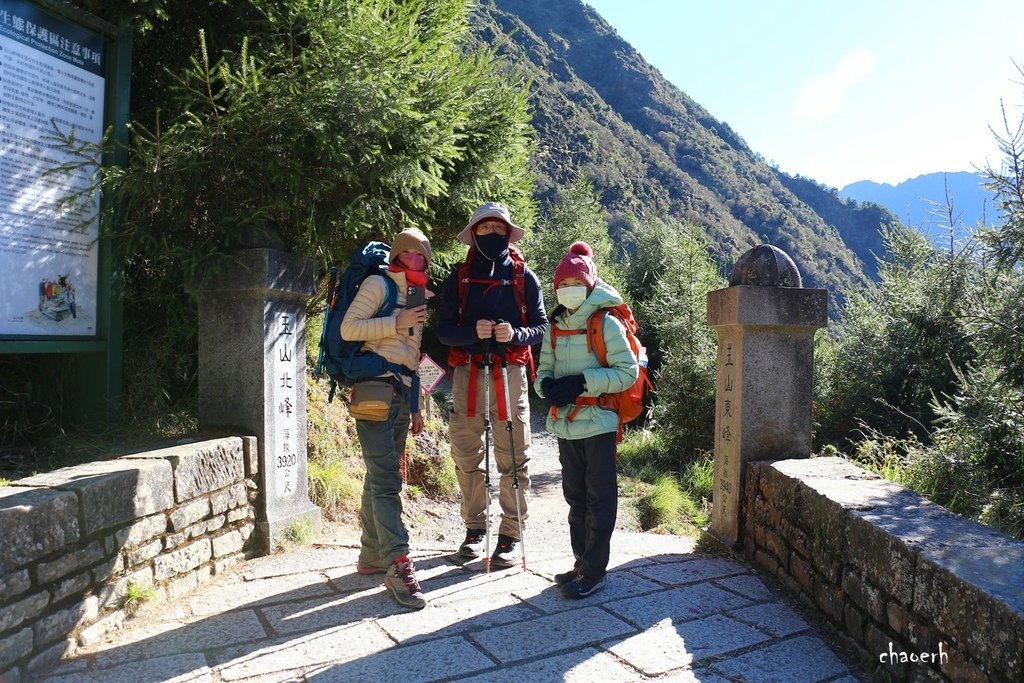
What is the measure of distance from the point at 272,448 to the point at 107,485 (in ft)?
Answer: 4.69

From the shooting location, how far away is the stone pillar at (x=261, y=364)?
457cm

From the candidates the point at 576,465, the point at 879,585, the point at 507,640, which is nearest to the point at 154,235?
the point at 576,465

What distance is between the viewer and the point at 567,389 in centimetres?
353

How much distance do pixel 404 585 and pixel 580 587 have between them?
3.01 ft

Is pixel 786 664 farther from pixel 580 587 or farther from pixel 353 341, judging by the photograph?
pixel 353 341

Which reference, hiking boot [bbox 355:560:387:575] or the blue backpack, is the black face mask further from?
hiking boot [bbox 355:560:387:575]

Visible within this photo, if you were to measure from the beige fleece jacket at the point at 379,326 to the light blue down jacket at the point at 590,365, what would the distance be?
0.73 metres

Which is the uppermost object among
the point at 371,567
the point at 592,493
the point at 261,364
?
the point at 261,364

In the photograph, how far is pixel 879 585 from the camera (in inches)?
115

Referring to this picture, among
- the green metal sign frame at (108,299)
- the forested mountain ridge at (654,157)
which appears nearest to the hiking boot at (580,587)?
the green metal sign frame at (108,299)

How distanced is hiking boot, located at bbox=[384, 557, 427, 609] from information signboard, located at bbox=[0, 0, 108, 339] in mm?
2720

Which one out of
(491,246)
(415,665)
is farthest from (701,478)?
(415,665)

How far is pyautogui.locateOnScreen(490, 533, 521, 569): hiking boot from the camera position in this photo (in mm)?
4144

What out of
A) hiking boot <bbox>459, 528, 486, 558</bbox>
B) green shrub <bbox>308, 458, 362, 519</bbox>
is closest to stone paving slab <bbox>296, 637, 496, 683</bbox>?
hiking boot <bbox>459, 528, 486, 558</bbox>
